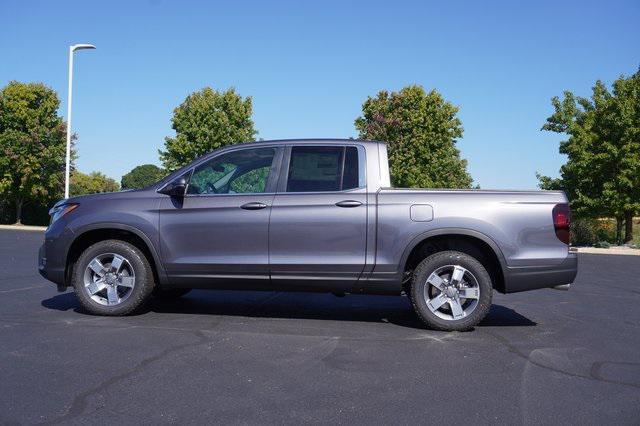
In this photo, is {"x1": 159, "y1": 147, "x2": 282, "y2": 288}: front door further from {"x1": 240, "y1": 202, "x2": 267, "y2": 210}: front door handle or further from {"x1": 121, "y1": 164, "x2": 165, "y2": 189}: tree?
{"x1": 121, "y1": 164, "x2": 165, "y2": 189}: tree

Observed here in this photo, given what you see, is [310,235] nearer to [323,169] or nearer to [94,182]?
[323,169]

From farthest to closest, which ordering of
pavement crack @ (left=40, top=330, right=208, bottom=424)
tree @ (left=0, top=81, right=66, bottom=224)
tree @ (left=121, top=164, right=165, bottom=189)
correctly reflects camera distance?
tree @ (left=121, top=164, right=165, bottom=189)
tree @ (left=0, top=81, right=66, bottom=224)
pavement crack @ (left=40, top=330, right=208, bottom=424)

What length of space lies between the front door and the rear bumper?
2.43 meters

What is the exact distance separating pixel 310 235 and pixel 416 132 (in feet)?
114

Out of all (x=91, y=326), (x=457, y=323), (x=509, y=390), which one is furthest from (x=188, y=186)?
(x=509, y=390)

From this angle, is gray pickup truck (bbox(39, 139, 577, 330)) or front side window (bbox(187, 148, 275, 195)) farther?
front side window (bbox(187, 148, 275, 195))

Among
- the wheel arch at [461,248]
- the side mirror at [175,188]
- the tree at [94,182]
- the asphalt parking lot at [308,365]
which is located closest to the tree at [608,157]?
the asphalt parking lot at [308,365]

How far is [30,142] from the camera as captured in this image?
37750 mm

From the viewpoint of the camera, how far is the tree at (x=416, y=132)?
3922cm

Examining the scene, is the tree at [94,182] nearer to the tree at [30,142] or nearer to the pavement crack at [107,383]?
the tree at [30,142]

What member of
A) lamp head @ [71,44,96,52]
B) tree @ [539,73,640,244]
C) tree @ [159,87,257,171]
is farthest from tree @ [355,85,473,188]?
lamp head @ [71,44,96,52]

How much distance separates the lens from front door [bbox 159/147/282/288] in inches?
237

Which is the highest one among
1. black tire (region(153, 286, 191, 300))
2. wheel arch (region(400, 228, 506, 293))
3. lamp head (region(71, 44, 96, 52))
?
lamp head (region(71, 44, 96, 52))

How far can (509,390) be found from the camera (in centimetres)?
407
